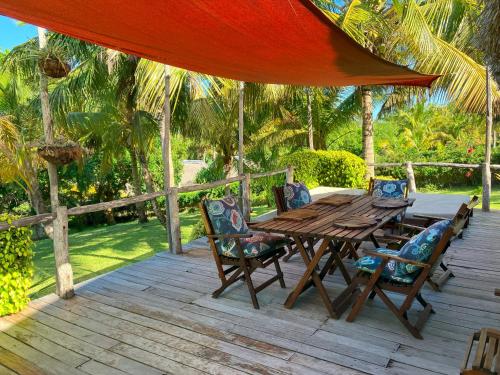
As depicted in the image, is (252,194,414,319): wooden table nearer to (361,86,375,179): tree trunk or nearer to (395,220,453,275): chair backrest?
(395,220,453,275): chair backrest

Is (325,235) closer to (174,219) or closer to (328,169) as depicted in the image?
(174,219)

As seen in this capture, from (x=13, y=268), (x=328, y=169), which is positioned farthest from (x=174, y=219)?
(x=328, y=169)

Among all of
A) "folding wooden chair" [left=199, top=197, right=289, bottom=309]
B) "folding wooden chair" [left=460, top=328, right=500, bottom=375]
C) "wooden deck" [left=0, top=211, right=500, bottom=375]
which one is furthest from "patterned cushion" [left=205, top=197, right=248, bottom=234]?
"folding wooden chair" [left=460, top=328, right=500, bottom=375]

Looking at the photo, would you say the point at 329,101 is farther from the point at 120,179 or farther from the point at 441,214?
the point at 120,179

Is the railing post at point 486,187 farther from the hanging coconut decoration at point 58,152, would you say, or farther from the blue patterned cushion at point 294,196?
the hanging coconut decoration at point 58,152

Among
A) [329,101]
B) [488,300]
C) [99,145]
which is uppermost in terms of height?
[329,101]

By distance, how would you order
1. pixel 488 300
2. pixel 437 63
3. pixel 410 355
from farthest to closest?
pixel 437 63, pixel 488 300, pixel 410 355

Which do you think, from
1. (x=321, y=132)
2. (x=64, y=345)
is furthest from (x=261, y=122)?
(x=64, y=345)

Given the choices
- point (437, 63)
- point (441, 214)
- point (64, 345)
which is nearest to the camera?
point (64, 345)

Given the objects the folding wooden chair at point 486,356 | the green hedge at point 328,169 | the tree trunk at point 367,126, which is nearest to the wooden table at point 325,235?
the folding wooden chair at point 486,356

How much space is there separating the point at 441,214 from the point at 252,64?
3.90 meters

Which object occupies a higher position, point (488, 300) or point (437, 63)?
point (437, 63)

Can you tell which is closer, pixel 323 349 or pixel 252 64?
pixel 323 349

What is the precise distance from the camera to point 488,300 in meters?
3.34
